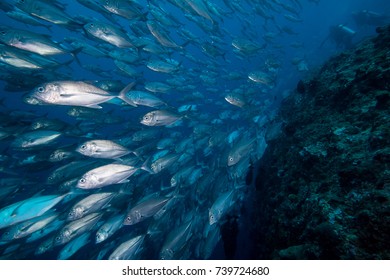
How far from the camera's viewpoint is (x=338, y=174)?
7.41 ft

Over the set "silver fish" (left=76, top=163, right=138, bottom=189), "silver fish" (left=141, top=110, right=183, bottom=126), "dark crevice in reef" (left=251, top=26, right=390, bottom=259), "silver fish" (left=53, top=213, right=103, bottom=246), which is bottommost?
"silver fish" (left=53, top=213, right=103, bottom=246)

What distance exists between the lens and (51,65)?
533cm

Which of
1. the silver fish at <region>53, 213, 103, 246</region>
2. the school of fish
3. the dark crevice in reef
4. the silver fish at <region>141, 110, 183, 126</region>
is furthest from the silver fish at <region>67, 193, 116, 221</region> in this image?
the dark crevice in reef

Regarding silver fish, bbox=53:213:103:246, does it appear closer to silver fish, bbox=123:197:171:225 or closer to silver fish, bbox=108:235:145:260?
silver fish, bbox=123:197:171:225

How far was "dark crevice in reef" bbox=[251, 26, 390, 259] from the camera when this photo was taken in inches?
69.2

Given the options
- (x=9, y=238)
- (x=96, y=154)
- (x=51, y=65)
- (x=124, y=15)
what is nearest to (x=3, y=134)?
(x=51, y=65)

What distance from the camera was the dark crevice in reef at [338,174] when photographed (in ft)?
5.77

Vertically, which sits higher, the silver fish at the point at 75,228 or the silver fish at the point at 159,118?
the silver fish at the point at 159,118

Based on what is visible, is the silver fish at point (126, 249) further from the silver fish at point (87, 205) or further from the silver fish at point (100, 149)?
the silver fish at point (100, 149)

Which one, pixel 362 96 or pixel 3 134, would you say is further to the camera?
pixel 3 134

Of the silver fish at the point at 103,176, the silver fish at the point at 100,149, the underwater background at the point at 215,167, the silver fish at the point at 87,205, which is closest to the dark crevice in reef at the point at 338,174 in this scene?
the underwater background at the point at 215,167

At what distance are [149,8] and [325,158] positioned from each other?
8191 mm
